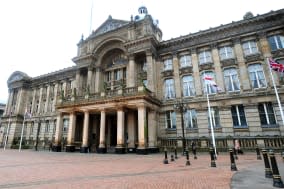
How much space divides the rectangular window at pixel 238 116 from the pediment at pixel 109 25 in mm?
21943

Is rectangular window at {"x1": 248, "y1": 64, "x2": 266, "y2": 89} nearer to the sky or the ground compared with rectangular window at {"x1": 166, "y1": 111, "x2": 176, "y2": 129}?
nearer to the sky

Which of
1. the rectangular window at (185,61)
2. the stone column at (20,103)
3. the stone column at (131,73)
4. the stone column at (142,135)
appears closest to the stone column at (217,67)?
the rectangular window at (185,61)

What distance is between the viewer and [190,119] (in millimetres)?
22609

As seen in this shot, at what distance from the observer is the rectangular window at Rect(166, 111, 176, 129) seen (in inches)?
918

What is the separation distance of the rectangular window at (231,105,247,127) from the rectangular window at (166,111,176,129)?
7.17 metres

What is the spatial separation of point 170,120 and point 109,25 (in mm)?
19912

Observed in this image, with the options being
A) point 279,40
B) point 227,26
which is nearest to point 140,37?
point 227,26

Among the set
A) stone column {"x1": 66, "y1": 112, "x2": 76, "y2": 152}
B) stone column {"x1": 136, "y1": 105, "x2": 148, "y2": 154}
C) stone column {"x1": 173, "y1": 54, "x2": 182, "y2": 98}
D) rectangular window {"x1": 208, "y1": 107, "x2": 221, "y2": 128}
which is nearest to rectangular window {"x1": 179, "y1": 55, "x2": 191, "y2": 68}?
stone column {"x1": 173, "y1": 54, "x2": 182, "y2": 98}

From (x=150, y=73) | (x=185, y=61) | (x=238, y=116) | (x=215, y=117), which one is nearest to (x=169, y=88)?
(x=150, y=73)

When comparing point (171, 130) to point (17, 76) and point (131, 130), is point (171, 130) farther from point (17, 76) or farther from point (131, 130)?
point (17, 76)

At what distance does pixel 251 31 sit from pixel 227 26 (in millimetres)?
2903

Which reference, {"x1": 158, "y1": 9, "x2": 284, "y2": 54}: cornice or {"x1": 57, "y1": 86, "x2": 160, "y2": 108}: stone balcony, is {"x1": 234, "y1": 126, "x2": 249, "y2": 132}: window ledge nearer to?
{"x1": 57, "y1": 86, "x2": 160, "y2": 108}: stone balcony

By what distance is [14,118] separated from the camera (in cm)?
3797

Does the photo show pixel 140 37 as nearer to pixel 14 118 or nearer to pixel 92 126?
pixel 92 126
